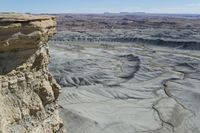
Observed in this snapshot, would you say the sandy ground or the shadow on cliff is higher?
the shadow on cliff

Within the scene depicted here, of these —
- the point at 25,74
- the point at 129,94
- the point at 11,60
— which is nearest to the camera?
the point at 11,60

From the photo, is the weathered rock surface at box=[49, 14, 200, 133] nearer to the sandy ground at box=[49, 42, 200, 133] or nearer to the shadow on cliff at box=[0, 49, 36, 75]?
the sandy ground at box=[49, 42, 200, 133]

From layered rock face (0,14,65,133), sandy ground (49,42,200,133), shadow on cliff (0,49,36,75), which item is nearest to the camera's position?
layered rock face (0,14,65,133)

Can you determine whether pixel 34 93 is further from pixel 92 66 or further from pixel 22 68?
pixel 92 66

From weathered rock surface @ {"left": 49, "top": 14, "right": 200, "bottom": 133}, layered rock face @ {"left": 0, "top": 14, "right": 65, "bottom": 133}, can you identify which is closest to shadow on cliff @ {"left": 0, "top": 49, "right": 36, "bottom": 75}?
layered rock face @ {"left": 0, "top": 14, "right": 65, "bottom": 133}

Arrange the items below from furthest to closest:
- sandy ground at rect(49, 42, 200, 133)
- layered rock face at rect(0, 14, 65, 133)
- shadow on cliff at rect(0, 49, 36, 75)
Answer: sandy ground at rect(49, 42, 200, 133) → shadow on cliff at rect(0, 49, 36, 75) → layered rock face at rect(0, 14, 65, 133)

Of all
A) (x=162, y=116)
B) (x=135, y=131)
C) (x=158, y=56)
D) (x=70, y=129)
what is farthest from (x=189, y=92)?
(x=158, y=56)

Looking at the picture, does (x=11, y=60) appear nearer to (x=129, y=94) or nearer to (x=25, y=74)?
(x=25, y=74)

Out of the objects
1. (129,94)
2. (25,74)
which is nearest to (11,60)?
(25,74)
